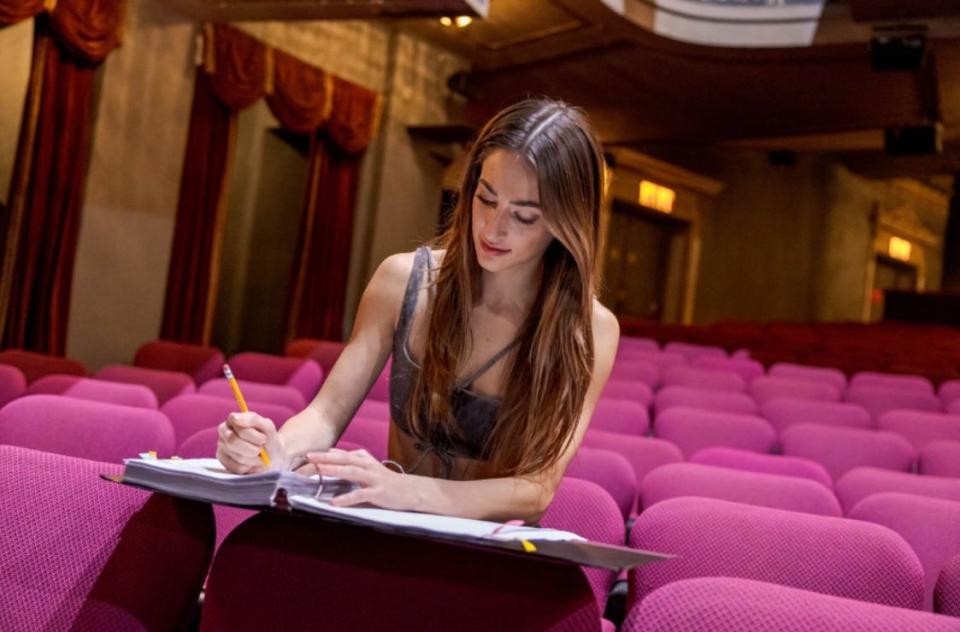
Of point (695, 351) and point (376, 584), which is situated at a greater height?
point (695, 351)

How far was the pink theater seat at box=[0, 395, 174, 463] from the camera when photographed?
2.32 m

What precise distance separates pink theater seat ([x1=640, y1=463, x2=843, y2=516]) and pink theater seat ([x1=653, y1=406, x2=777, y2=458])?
3.70ft

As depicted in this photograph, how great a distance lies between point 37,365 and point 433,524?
331cm

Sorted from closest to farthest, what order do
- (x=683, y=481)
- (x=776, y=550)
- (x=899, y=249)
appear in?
(x=776, y=550) → (x=683, y=481) → (x=899, y=249)

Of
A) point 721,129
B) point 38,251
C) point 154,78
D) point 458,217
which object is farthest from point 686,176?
point 458,217

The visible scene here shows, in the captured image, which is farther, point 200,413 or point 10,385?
point 10,385

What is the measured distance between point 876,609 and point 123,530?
0.85 metres

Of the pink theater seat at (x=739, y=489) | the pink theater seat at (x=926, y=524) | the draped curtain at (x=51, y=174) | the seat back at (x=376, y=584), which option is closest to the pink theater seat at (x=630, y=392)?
the pink theater seat at (x=739, y=489)

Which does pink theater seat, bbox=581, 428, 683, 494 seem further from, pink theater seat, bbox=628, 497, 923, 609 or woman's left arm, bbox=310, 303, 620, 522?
woman's left arm, bbox=310, 303, 620, 522

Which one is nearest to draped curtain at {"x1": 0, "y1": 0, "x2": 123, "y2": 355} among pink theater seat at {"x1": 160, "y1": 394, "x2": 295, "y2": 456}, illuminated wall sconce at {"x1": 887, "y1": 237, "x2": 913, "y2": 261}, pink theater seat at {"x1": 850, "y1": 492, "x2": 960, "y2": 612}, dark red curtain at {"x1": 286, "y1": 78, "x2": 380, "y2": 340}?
dark red curtain at {"x1": 286, "y1": 78, "x2": 380, "y2": 340}

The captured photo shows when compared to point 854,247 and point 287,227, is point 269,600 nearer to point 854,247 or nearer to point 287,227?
point 287,227

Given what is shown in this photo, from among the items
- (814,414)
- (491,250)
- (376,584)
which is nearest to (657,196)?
(814,414)

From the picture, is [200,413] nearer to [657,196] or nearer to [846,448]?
[846,448]

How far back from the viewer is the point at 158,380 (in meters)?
3.72
